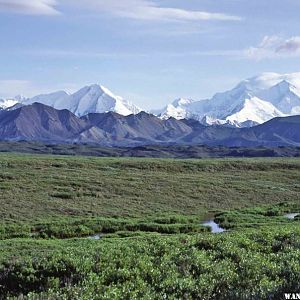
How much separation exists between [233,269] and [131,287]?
5147mm

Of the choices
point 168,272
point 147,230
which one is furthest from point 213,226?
point 168,272

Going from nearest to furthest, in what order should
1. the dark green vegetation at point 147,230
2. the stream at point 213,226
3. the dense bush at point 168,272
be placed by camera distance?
1. the dense bush at point 168,272
2. the dark green vegetation at point 147,230
3. the stream at point 213,226

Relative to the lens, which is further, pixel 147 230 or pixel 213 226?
pixel 213 226

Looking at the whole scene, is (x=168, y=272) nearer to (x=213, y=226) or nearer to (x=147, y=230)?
(x=147, y=230)

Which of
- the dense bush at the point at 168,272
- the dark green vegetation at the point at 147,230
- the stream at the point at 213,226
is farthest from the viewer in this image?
the stream at the point at 213,226

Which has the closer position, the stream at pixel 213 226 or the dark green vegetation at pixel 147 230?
the dark green vegetation at pixel 147 230

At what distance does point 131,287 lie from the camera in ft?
61.1

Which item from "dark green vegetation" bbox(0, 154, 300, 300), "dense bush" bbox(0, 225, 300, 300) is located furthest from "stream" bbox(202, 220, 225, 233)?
"dense bush" bbox(0, 225, 300, 300)

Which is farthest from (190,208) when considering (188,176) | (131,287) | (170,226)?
(131,287)

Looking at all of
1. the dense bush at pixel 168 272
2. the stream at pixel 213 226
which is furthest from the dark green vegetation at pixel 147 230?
the stream at pixel 213 226

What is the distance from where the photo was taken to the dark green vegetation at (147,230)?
64.3 feet

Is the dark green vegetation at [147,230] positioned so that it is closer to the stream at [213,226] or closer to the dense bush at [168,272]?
the dense bush at [168,272]

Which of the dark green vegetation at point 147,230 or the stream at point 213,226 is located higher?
the dark green vegetation at point 147,230

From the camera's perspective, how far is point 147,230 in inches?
2231
